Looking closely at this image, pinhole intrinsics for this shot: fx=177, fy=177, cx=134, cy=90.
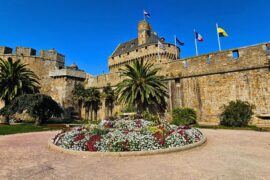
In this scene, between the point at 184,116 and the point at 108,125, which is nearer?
the point at 108,125

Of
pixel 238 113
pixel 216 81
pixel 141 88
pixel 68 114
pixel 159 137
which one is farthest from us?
pixel 68 114

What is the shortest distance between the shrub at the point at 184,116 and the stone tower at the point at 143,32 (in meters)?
28.5

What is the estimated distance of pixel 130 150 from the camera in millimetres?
7043

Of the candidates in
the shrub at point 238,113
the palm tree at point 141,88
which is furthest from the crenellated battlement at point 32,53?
the shrub at point 238,113

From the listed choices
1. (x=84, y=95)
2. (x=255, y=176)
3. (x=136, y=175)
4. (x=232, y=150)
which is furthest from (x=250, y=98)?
(x=84, y=95)

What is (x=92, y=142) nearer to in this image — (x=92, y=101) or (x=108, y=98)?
(x=108, y=98)

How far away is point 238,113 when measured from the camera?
48.9ft

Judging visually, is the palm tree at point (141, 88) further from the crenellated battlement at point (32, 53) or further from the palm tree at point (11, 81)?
the crenellated battlement at point (32, 53)

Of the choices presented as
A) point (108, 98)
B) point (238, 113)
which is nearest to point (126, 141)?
point (238, 113)

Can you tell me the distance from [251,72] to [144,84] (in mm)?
9702

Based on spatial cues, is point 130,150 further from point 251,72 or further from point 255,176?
point 251,72

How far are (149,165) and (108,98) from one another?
68.8 feet

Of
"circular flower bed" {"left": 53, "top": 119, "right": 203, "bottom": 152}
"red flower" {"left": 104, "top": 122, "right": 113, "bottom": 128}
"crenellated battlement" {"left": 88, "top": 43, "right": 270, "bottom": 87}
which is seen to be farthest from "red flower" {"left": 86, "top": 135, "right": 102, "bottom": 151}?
"crenellated battlement" {"left": 88, "top": 43, "right": 270, "bottom": 87}

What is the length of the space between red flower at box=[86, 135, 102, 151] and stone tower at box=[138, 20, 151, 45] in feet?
123
